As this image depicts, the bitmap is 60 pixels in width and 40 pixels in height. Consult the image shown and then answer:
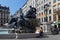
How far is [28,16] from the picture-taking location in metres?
20.2

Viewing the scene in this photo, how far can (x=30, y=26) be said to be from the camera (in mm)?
19109

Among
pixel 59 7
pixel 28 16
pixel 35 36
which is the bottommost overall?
pixel 35 36

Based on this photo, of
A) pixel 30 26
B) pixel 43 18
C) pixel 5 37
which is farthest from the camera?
pixel 43 18

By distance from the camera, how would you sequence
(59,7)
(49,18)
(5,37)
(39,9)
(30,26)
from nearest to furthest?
1. (5,37)
2. (30,26)
3. (59,7)
4. (49,18)
5. (39,9)

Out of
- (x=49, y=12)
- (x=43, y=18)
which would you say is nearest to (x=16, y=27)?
(x=49, y=12)

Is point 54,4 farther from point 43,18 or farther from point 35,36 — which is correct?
point 35,36

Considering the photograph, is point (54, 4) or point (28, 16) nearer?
point (28, 16)

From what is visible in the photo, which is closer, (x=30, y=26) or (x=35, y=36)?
(x=35, y=36)

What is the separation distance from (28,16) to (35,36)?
4.10 metres

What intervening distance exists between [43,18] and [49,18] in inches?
194

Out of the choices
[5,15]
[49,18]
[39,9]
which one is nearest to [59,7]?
[49,18]

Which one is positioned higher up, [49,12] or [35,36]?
[49,12]

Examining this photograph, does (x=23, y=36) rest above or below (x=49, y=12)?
below

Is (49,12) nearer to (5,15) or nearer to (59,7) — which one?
(59,7)
